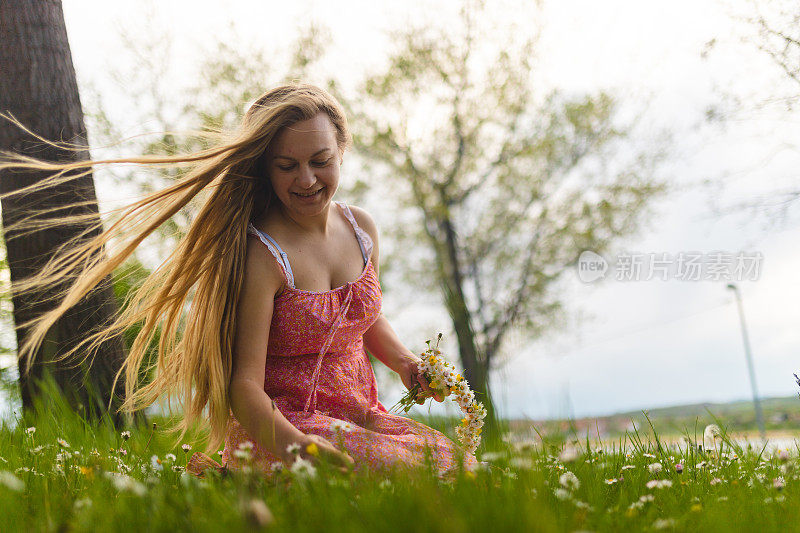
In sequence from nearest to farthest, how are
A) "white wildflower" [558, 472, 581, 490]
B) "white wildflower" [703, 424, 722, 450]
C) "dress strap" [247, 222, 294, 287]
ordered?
1. "white wildflower" [558, 472, 581, 490]
2. "dress strap" [247, 222, 294, 287]
3. "white wildflower" [703, 424, 722, 450]

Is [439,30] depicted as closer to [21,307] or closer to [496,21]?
[496,21]

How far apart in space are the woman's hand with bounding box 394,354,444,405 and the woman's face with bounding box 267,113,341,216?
987 millimetres

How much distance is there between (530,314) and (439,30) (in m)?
7.81

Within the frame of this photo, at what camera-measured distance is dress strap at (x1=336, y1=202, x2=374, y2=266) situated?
371cm

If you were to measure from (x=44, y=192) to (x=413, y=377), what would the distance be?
313 cm

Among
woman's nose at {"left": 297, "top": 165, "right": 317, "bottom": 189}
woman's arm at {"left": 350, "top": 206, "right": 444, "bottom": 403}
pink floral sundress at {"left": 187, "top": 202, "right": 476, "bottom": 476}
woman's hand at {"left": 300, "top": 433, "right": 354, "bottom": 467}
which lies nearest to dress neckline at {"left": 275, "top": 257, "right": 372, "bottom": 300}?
pink floral sundress at {"left": 187, "top": 202, "right": 476, "bottom": 476}

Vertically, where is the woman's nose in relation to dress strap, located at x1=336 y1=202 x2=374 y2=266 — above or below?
above

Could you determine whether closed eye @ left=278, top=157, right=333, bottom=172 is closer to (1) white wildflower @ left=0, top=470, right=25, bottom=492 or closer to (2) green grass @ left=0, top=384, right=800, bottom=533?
(2) green grass @ left=0, top=384, right=800, bottom=533

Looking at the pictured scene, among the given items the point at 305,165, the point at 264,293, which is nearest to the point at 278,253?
the point at 264,293

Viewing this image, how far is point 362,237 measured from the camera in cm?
375

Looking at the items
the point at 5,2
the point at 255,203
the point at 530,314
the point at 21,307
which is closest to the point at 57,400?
the point at 21,307

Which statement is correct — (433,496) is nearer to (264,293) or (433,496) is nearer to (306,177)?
(264,293)

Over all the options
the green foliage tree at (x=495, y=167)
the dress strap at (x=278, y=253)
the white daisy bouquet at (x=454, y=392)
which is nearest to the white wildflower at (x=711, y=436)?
the white daisy bouquet at (x=454, y=392)

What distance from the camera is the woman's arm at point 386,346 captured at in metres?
3.58
